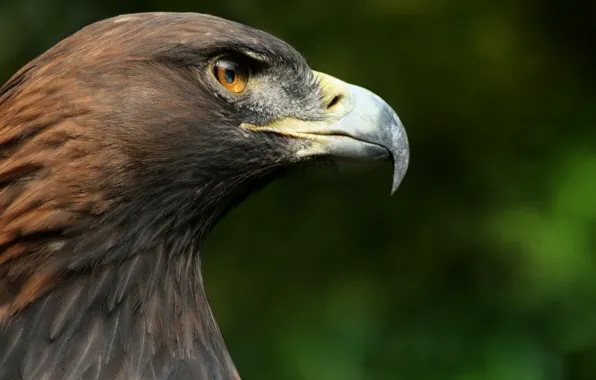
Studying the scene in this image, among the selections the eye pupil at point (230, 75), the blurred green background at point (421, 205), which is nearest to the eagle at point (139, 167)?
the eye pupil at point (230, 75)

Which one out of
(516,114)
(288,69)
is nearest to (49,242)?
(288,69)

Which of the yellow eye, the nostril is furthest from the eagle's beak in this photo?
the yellow eye

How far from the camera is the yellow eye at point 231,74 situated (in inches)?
95.0

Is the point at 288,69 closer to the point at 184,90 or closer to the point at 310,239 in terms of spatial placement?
the point at 184,90

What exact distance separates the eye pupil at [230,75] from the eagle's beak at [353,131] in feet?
0.47

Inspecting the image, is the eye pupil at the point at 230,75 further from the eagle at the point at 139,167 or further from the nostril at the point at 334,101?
the nostril at the point at 334,101

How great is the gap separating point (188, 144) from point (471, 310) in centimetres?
204

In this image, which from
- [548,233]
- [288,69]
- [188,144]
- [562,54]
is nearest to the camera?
[188,144]

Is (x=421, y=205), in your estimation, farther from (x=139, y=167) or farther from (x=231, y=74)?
(x=139, y=167)

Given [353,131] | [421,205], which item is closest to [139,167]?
[353,131]

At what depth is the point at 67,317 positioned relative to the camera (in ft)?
7.39

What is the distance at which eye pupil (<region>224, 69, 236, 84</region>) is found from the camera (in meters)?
2.43

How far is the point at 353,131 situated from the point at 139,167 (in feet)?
1.82

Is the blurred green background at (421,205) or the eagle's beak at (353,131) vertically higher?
the eagle's beak at (353,131)
